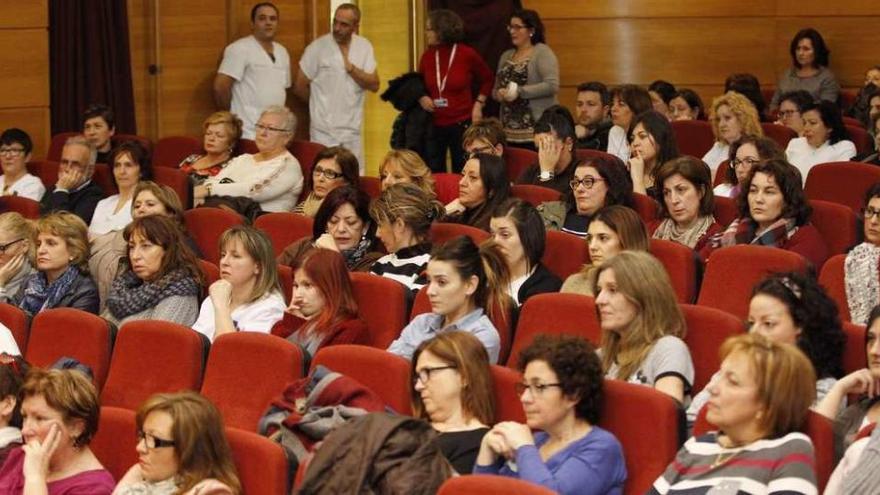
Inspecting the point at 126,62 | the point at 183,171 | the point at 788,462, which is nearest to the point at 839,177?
the point at 183,171

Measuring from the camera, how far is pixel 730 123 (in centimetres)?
662

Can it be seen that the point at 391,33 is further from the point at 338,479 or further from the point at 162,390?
the point at 338,479

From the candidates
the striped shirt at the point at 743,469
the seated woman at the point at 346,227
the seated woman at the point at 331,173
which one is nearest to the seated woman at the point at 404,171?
the seated woman at the point at 331,173

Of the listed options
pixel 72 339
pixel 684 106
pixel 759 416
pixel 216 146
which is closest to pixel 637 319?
pixel 759 416

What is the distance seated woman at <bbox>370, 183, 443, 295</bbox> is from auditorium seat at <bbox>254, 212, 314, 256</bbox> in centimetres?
53

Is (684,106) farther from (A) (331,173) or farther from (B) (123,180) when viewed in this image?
(B) (123,180)

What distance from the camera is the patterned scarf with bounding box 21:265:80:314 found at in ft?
16.5

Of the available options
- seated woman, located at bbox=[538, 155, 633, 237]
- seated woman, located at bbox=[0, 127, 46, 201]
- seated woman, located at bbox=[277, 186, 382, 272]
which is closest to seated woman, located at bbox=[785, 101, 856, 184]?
seated woman, located at bbox=[538, 155, 633, 237]

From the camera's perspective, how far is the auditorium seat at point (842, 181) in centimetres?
577

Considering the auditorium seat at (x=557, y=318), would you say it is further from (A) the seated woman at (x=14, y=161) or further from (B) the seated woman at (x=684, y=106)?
(B) the seated woman at (x=684, y=106)

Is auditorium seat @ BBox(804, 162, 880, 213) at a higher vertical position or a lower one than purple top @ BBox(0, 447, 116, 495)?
higher

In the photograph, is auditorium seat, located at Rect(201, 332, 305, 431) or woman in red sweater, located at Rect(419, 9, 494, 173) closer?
auditorium seat, located at Rect(201, 332, 305, 431)

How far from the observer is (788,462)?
9.42 ft

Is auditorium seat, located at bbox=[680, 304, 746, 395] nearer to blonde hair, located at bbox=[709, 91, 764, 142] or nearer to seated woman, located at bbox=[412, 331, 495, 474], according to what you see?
seated woman, located at bbox=[412, 331, 495, 474]
